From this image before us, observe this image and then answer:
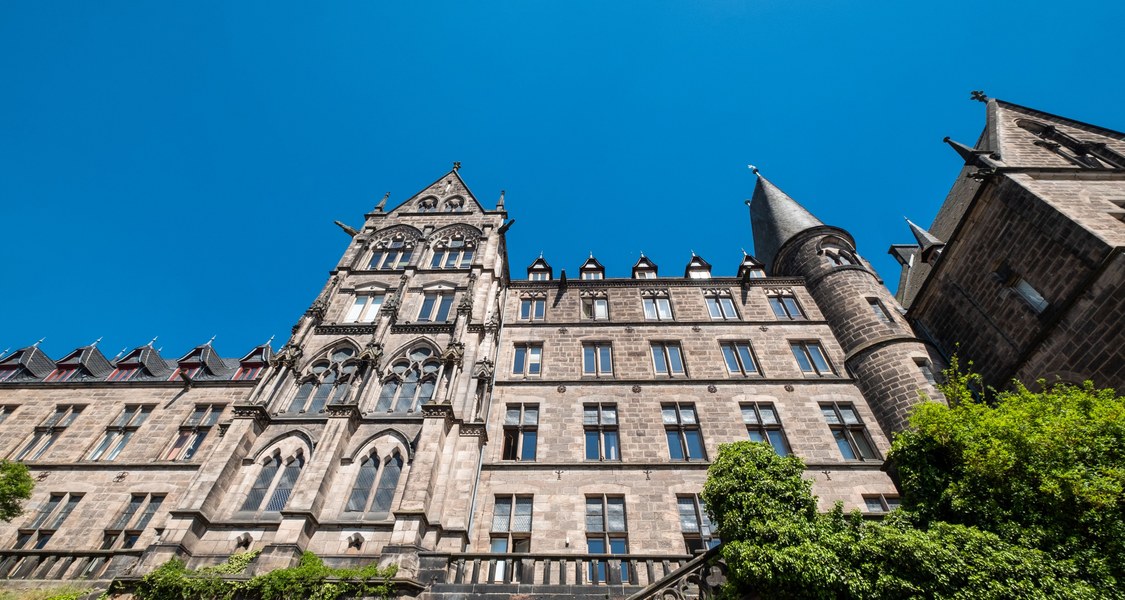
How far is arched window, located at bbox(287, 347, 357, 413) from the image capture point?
649 inches

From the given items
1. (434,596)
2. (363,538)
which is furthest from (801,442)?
(363,538)

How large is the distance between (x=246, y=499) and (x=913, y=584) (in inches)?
618

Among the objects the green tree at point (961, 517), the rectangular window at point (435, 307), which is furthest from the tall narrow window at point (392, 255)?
the green tree at point (961, 517)

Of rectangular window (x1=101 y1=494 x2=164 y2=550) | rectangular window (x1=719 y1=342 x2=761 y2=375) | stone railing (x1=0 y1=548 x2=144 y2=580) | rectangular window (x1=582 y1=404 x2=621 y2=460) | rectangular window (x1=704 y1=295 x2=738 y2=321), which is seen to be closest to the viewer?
stone railing (x1=0 y1=548 x2=144 y2=580)

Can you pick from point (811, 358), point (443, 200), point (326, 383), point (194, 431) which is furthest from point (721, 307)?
point (194, 431)

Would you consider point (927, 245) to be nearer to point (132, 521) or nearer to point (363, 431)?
point (363, 431)

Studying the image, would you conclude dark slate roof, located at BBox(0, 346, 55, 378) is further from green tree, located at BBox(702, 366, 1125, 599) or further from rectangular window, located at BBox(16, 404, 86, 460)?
green tree, located at BBox(702, 366, 1125, 599)

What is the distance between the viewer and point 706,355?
20.1m

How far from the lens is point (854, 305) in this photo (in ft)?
66.8

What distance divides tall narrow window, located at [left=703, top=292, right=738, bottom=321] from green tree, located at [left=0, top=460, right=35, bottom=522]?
23.4 metres

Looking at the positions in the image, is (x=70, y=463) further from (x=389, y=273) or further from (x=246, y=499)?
(x=389, y=273)

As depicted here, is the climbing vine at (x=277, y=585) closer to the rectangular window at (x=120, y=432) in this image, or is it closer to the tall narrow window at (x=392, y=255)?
the rectangular window at (x=120, y=432)

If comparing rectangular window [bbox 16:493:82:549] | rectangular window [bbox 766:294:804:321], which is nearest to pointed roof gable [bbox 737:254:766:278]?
rectangular window [bbox 766:294:804:321]

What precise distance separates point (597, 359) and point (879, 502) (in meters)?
10.4
